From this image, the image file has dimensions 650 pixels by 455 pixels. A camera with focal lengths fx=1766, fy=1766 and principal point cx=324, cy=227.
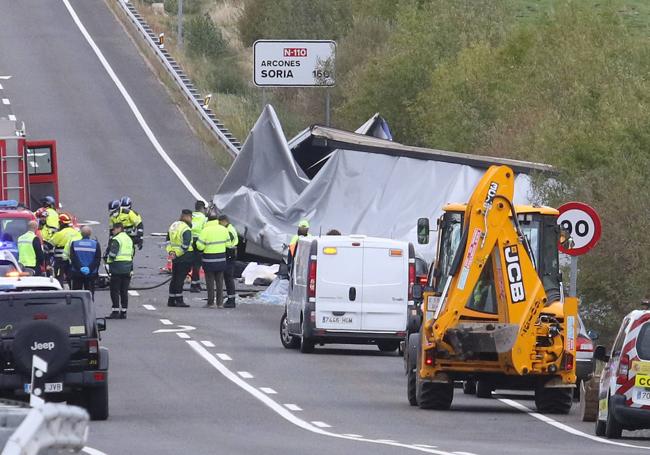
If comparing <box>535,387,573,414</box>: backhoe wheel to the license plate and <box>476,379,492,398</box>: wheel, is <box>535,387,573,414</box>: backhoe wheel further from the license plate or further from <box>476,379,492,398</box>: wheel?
the license plate

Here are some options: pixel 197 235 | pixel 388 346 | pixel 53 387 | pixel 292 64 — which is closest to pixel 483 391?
pixel 388 346

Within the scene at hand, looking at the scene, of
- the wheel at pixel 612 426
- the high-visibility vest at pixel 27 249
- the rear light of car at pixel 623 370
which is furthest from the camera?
the high-visibility vest at pixel 27 249

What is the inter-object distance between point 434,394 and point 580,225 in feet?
13.0

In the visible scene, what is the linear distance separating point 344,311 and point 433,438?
9449 mm

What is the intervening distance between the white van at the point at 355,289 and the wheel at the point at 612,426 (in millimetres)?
9007

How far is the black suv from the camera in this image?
1731 centimetres

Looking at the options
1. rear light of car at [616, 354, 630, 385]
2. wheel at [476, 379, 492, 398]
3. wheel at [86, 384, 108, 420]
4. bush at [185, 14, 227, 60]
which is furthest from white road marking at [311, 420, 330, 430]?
bush at [185, 14, 227, 60]

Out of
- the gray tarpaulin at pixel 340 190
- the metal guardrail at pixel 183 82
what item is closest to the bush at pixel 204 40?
the metal guardrail at pixel 183 82

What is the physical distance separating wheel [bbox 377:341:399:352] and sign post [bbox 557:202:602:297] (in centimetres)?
468

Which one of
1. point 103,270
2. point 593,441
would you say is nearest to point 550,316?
point 593,441

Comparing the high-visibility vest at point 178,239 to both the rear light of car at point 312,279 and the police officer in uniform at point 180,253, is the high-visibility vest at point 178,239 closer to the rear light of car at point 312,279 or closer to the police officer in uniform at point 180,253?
the police officer in uniform at point 180,253

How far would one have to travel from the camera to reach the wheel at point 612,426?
17.0 metres

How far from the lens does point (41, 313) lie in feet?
57.4

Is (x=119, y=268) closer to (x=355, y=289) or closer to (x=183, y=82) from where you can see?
(x=355, y=289)
